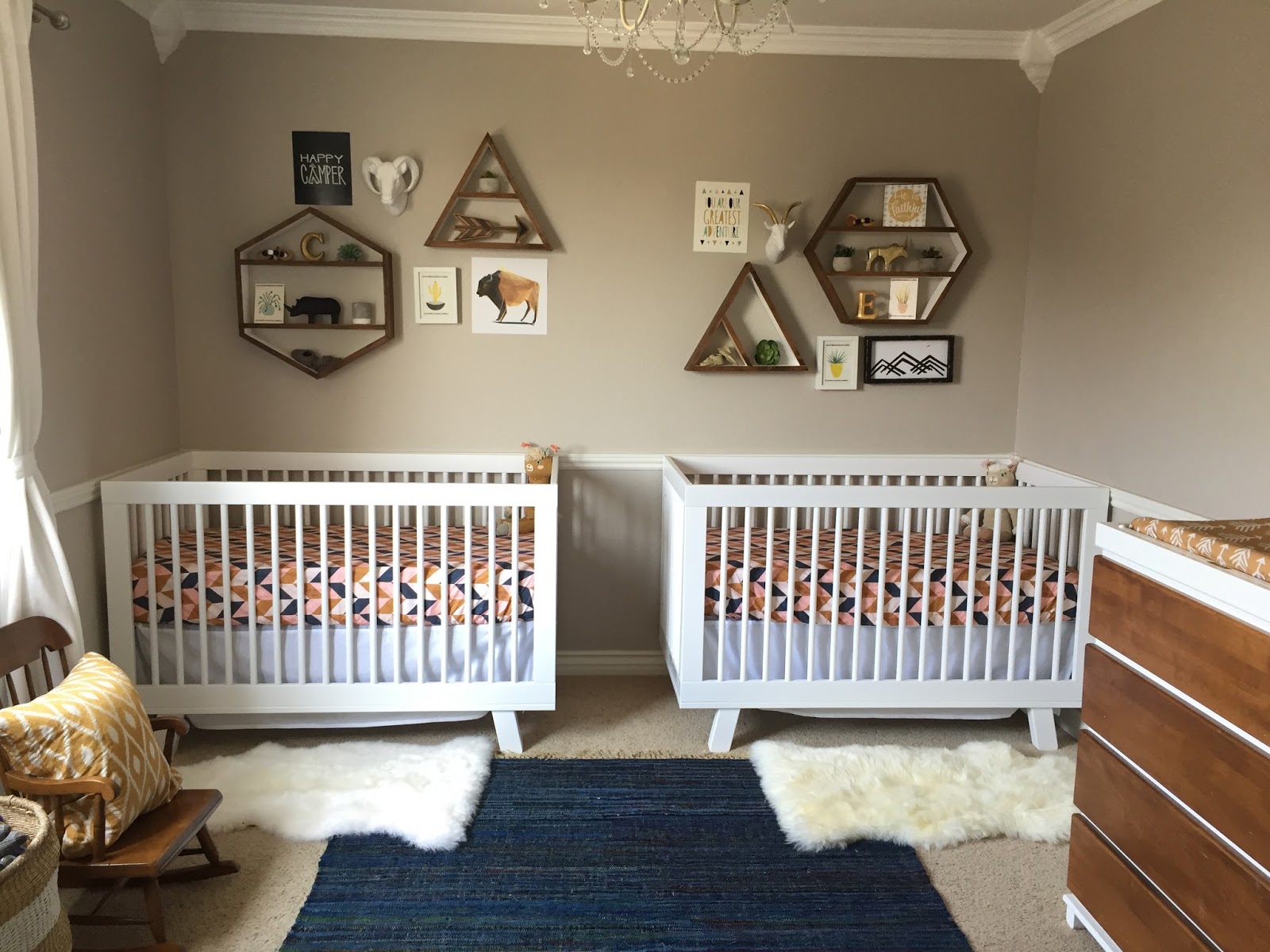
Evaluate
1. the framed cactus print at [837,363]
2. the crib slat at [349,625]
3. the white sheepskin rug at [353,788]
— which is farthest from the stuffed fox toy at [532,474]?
the framed cactus print at [837,363]

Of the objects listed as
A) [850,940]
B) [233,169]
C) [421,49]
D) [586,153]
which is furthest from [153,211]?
[850,940]

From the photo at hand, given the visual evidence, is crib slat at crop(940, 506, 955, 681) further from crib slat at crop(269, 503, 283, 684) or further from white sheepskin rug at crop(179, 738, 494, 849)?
crib slat at crop(269, 503, 283, 684)

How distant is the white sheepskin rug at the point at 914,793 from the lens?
2277 mm

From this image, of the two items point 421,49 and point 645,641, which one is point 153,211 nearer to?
point 421,49

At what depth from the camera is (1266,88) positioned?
225 cm

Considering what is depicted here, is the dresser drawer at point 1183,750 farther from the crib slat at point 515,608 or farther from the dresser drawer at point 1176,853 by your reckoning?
the crib slat at point 515,608

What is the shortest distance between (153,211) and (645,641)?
2.19 meters

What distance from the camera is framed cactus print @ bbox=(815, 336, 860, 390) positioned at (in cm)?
335

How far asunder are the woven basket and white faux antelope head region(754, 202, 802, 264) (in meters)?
2.57

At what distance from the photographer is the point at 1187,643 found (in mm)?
1546

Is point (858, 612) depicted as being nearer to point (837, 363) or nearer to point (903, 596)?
point (903, 596)

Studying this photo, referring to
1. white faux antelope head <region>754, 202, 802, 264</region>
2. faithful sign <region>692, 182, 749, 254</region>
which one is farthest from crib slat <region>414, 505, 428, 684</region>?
white faux antelope head <region>754, 202, 802, 264</region>

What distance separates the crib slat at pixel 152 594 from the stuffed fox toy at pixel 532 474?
40.5 inches

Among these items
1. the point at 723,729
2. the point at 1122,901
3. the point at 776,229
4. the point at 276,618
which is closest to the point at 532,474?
the point at 276,618
